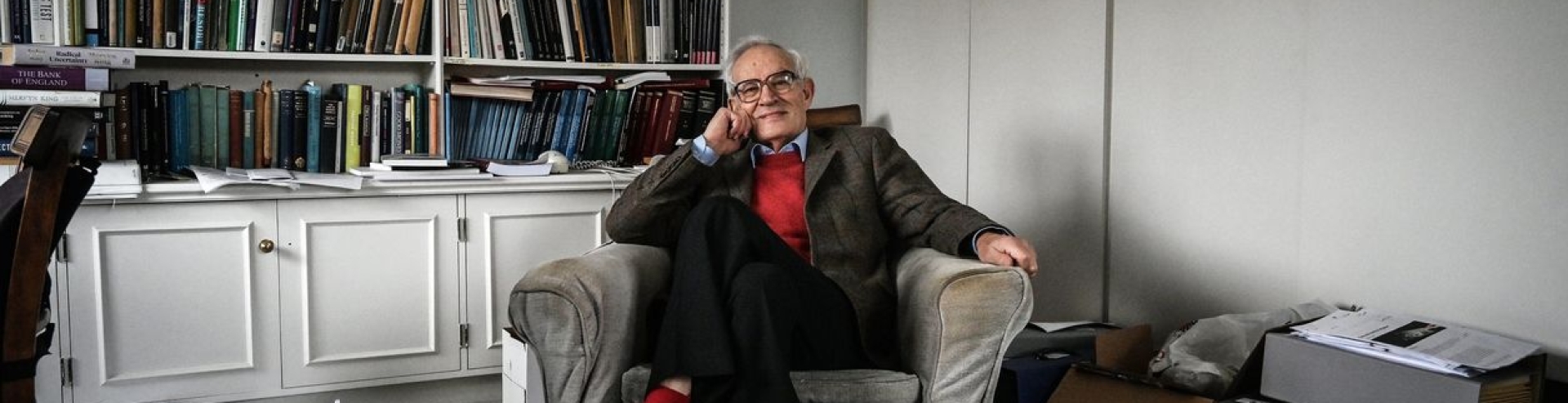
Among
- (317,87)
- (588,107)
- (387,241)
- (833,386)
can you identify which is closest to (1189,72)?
(833,386)

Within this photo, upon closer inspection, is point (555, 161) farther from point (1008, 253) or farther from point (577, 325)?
point (1008, 253)

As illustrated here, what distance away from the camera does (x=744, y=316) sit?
1.96m

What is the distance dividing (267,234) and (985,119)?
1949mm

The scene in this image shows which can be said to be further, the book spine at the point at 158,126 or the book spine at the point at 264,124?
the book spine at the point at 264,124

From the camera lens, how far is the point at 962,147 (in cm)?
346

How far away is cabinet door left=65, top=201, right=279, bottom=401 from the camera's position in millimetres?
2729

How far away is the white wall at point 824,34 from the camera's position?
388 cm

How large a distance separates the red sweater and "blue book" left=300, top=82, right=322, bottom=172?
132 centimetres

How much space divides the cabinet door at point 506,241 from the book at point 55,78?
2.97 feet

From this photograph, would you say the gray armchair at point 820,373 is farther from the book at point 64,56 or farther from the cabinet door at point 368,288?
the book at point 64,56

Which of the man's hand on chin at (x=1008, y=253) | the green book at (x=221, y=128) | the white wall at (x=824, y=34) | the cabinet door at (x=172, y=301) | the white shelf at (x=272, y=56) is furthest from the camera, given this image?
the white wall at (x=824, y=34)

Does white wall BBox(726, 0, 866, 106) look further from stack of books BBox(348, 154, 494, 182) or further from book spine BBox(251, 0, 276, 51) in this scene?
book spine BBox(251, 0, 276, 51)

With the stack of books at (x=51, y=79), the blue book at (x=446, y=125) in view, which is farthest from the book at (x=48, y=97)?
the blue book at (x=446, y=125)

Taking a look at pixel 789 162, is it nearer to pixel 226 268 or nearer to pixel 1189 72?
pixel 1189 72
